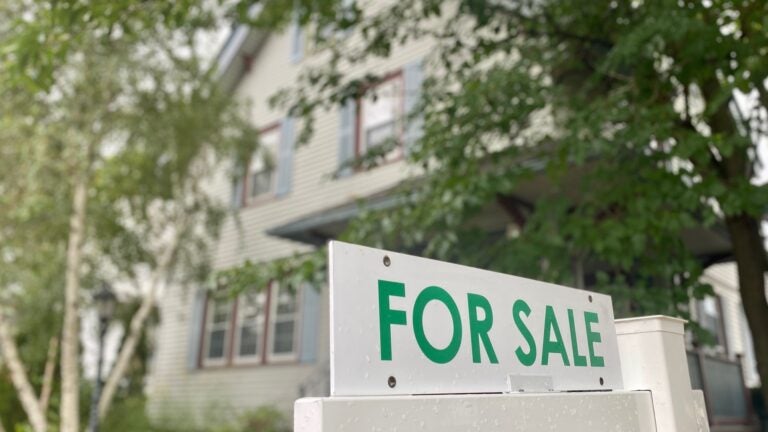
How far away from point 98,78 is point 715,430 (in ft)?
29.5

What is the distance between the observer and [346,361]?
43.0 inches

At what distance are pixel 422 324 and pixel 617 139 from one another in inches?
137

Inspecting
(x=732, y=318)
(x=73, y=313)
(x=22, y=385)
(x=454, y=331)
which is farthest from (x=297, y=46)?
(x=454, y=331)

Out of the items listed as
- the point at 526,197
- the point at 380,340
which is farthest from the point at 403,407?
the point at 526,197

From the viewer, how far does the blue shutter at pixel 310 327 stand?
1052 cm

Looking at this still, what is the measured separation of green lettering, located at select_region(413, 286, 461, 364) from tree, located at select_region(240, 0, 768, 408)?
306 cm

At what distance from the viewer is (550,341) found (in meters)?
1.54

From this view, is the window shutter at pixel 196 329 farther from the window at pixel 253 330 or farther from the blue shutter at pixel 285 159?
the blue shutter at pixel 285 159

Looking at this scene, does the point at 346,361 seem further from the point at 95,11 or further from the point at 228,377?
the point at 228,377

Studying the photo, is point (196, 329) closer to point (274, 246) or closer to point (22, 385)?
point (274, 246)

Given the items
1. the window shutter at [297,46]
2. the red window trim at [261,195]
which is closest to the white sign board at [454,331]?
the red window trim at [261,195]

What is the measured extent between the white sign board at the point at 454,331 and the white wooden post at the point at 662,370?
0.05 metres

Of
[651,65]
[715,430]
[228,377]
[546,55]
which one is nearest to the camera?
[651,65]

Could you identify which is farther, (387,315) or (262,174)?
(262,174)
